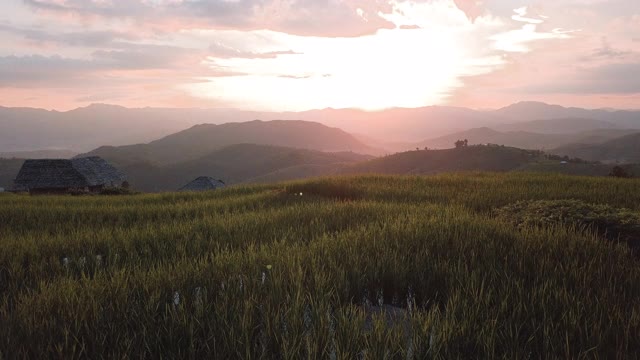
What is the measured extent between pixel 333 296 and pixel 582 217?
5.72 meters

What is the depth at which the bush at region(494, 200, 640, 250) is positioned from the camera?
6562mm

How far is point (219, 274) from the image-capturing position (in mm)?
4191

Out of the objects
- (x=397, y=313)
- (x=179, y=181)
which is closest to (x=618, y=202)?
(x=397, y=313)

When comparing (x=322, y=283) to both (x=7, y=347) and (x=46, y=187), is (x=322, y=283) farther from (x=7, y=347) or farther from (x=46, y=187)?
(x=46, y=187)

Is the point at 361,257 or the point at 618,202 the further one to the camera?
the point at 618,202

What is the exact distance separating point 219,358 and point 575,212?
717 centimetres

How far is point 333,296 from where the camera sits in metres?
3.48

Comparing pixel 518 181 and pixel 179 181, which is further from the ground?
pixel 518 181

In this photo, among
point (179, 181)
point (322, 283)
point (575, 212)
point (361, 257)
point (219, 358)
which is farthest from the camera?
point (179, 181)

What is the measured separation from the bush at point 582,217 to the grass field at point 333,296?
927 mm

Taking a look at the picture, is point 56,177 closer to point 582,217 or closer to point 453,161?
point 582,217

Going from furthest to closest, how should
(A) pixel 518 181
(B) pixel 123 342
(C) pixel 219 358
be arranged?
(A) pixel 518 181 → (B) pixel 123 342 → (C) pixel 219 358

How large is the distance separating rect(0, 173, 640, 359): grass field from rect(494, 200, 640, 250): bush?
0.93 m

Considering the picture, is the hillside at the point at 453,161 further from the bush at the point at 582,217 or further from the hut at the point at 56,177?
the bush at the point at 582,217
